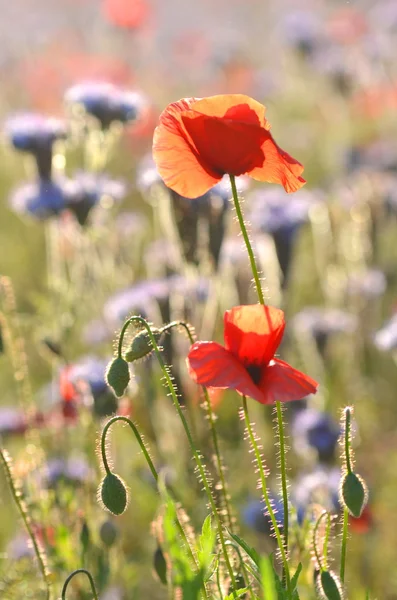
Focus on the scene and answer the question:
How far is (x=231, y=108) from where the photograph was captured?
1.39 m

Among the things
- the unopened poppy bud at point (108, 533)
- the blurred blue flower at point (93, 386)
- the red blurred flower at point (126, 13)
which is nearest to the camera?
the unopened poppy bud at point (108, 533)

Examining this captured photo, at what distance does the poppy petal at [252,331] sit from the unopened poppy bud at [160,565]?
0.50 meters

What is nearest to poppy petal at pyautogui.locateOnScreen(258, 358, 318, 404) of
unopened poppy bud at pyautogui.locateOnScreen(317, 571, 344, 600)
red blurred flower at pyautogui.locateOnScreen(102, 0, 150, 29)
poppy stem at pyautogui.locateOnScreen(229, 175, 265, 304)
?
poppy stem at pyautogui.locateOnScreen(229, 175, 265, 304)

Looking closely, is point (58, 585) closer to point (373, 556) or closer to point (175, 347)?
point (175, 347)

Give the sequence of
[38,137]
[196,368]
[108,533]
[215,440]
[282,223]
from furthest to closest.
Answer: [282,223]
[38,137]
[108,533]
[215,440]
[196,368]

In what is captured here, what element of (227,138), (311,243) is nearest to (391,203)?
(311,243)

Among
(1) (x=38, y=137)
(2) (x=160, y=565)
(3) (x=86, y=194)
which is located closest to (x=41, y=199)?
(3) (x=86, y=194)

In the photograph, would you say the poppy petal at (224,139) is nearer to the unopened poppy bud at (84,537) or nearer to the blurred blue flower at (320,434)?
the unopened poppy bud at (84,537)

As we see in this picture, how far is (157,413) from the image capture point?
313 centimetres

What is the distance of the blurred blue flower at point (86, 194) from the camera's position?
2934 mm

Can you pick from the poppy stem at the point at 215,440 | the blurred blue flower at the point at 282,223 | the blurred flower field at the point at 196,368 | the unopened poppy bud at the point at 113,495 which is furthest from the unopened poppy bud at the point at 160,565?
the blurred blue flower at the point at 282,223

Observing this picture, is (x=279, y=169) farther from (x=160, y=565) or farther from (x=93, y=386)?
(x=93, y=386)

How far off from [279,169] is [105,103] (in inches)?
63.9

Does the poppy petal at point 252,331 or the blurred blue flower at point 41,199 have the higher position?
the blurred blue flower at point 41,199
